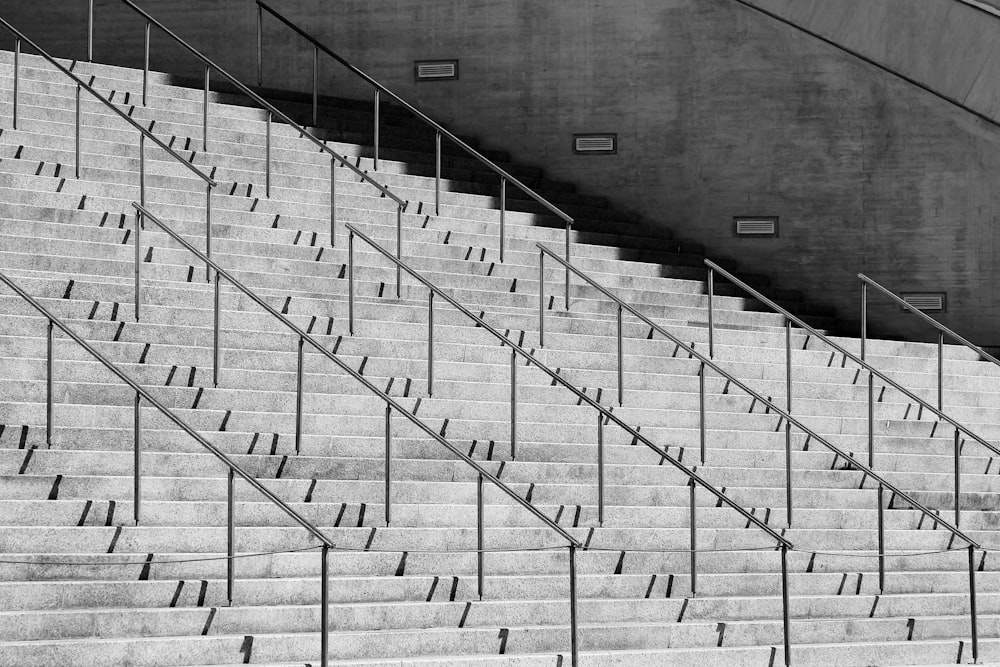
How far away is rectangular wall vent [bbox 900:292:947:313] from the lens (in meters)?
16.8

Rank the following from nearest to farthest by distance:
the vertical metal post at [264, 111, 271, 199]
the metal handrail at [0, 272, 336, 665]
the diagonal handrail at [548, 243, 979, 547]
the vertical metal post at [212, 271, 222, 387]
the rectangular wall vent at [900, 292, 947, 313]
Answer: the metal handrail at [0, 272, 336, 665], the diagonal handrail at [548, 243, 979, 547], the vertical metal post at [212, 271, 222, 387], the vertical metal post at [264, 111, 271, 199], the rectangular wall vent at [900, 292, 947, 313]

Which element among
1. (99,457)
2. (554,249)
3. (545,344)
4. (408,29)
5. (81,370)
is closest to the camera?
(99,457)

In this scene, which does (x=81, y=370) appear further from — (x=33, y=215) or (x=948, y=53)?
(x=948, y=53)

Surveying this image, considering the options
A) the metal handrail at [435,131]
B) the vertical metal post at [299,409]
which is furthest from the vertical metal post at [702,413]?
the vertical metal post at [299,409]

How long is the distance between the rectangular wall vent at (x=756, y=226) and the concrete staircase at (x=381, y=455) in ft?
9.45

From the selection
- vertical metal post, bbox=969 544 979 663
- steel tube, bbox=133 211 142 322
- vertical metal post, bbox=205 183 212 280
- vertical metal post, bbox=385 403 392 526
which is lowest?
vertical metal post, bbox=969 544 979 663

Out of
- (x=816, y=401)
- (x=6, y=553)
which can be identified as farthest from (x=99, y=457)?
(x=816, y=401)

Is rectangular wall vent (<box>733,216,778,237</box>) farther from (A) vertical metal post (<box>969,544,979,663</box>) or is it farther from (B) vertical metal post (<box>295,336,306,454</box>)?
(B) vertical metal post (<box>295,336,306,454</box>)

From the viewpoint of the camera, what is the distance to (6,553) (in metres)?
8.26

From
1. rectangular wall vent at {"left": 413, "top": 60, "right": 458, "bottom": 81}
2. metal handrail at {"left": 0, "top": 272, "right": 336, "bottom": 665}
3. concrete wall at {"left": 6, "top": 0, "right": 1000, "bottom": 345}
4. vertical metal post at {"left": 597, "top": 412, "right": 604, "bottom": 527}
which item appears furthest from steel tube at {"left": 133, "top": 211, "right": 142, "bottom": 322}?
rectangular wall vent at {"left": 413, "top": 60, "right": 458, "bottom": 81}

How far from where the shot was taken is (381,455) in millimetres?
10273

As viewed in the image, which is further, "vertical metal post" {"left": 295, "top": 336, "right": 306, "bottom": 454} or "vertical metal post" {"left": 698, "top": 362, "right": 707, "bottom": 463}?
"vertical metal post" {"left": 698, "top": 362, "right": 707, "bottom": 463}

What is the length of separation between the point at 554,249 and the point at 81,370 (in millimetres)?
5843

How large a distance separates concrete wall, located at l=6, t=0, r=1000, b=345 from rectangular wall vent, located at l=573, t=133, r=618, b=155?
3.6 inches
